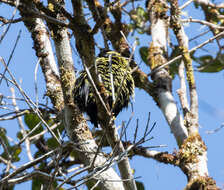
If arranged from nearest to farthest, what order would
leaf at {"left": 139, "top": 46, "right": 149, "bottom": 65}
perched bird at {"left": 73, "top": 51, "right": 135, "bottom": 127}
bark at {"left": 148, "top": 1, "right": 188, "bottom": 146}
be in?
1. perched bird at {"left": 73, "top": 51, "right": 135, "bottom": 127}
2. bark at {"left": 148, "top": 1, "right": 188, "bottom": 146}
3. leaf at {"left": 139, "top": 46, "right": 149, "bottom": 65}

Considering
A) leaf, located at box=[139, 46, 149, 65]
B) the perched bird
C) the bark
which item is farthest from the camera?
leaf, located at box=[139, 46, 149, 65]

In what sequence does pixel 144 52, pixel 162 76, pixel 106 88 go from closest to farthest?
pixel 106 88
pixel 162 76
pixel 144 52

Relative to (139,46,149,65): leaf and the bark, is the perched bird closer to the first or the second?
the bark

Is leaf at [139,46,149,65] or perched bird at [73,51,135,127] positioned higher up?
leaf at [139,46,149,65]

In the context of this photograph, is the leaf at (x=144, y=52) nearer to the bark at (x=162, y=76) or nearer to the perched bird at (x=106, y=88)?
the bark at (x=162, y=76)

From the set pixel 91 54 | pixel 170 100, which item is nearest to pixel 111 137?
pixel 91 54

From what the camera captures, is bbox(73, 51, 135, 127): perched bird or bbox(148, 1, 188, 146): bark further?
bbox(148, 1, 188, 146): bark

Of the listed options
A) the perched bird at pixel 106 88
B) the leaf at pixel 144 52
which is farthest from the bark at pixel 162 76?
Answer: the perched bird at pixel 106 88

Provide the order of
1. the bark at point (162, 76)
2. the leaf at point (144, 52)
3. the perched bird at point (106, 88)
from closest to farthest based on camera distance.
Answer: the perched bird at point (106, 88) < the bark at point (162, 76) < the leaf at point (144, 52)

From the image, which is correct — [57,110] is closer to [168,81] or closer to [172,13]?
[168,81]

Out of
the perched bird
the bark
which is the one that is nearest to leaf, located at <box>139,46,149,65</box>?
the bark

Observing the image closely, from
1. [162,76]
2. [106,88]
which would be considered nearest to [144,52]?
[162,76]

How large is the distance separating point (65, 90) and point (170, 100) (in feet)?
3.37

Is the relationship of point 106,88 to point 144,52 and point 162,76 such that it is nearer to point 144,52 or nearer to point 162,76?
point 162,76
